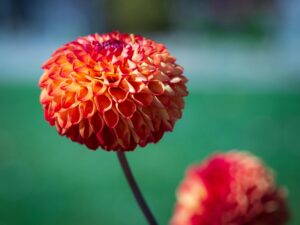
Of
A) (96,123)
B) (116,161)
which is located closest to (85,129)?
(96,123)

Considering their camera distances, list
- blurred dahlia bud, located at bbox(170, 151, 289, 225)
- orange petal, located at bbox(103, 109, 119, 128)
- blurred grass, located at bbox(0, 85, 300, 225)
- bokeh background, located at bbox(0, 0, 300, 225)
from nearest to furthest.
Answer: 1. orange petal, located at bbox(103, 109, 119, 128)
2. blurred dahlia bud, located at bbox(170, 151, 289, 225)
3. blurred grass, located at bbox(0, 85, 300, 225)
4. bokeh background, located at bbox(0, 0, 300, 225)

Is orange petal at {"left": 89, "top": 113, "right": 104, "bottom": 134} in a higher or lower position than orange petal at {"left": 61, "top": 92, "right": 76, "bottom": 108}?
lower

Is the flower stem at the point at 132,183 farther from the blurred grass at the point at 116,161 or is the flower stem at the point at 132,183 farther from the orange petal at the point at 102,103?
the blurred grass at the point at 116,161

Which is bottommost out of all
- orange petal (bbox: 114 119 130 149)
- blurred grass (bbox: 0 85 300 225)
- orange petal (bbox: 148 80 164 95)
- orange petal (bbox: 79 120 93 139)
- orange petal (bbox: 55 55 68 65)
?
orange petal (bbox: 114 119 130 149)

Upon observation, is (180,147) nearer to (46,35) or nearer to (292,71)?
(292,71)

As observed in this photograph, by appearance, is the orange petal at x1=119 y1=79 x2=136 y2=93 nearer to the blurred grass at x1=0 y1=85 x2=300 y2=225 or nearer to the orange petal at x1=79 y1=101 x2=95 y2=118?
the orange petal at x1=79 y1=101 x2=95 y2=118

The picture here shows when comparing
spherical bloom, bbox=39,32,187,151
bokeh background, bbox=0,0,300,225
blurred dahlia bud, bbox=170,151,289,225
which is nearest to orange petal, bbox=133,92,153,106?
spherical bloom, bbox=39,32,187,151

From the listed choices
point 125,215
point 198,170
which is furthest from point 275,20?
point 198,170
